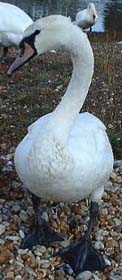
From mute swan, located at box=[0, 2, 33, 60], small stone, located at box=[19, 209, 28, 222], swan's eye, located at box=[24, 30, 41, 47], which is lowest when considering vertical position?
small stone, located at box=[19, 209, 28, 222]

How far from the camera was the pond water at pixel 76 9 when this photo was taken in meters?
22.8

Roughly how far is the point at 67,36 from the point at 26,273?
146cm

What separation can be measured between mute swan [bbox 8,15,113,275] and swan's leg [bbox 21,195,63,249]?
0.25m

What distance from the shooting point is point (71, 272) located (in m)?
3.63

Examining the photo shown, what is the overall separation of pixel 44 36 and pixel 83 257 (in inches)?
58.5

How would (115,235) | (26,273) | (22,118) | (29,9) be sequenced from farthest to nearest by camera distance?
(29,9), (22,118), (115,235), (26,273)

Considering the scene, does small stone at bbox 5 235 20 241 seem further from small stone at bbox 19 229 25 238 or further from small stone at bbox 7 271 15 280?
small stone at bbox 7 271 15 280

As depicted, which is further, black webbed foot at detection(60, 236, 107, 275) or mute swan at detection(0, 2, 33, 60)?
mute swan at detection(0, 2, 33, 60)

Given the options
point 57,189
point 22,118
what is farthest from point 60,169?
point 22,118

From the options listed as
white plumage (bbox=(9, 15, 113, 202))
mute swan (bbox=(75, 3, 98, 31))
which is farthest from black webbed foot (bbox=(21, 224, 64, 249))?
mute swan (bbox=(75, 3, 98, 31))

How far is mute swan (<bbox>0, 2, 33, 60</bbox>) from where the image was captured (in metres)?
8.55

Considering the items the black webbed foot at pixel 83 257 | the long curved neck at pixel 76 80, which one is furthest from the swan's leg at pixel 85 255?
the long curved neck at pixel 76 80

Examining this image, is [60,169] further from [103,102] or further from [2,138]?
[103,102]

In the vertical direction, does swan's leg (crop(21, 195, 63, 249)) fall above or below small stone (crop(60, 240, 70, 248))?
above
